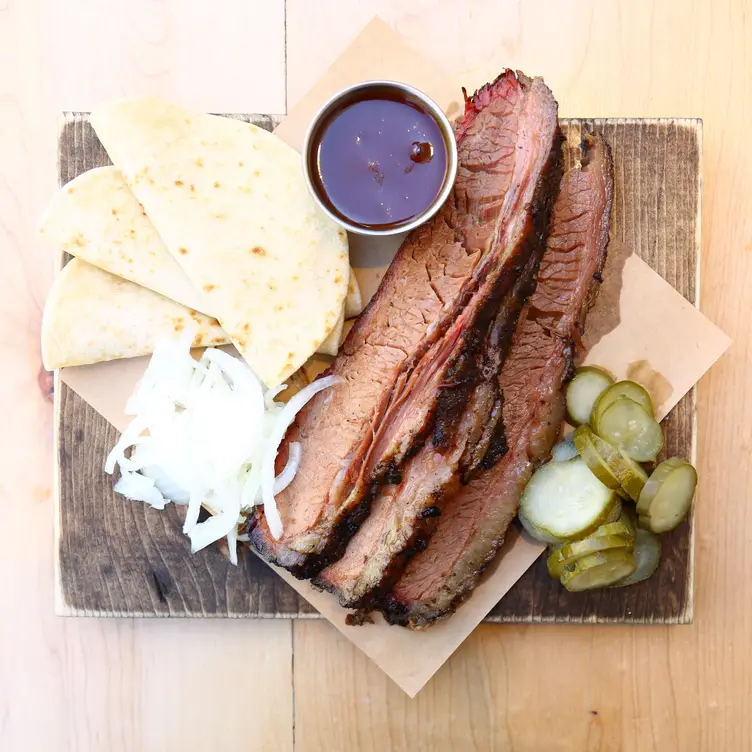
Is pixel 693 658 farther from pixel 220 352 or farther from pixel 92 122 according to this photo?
pixel 92 122

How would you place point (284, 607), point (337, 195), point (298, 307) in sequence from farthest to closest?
1. point (284, 607)
2. point (298, 307)
3. point (337, 195)

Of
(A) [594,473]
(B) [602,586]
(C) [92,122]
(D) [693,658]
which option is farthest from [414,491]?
(C) [92,122]

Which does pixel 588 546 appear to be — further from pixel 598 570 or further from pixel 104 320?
pixel 104 320

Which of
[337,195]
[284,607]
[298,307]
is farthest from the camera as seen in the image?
[284,607]

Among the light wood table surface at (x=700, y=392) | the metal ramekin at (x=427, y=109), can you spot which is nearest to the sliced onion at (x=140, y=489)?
the light wood table surface at (x=700, y=392)

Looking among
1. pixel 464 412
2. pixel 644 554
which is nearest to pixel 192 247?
pixel 464 412

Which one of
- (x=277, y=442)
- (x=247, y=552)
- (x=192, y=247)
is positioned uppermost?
(x=192, y=247)
